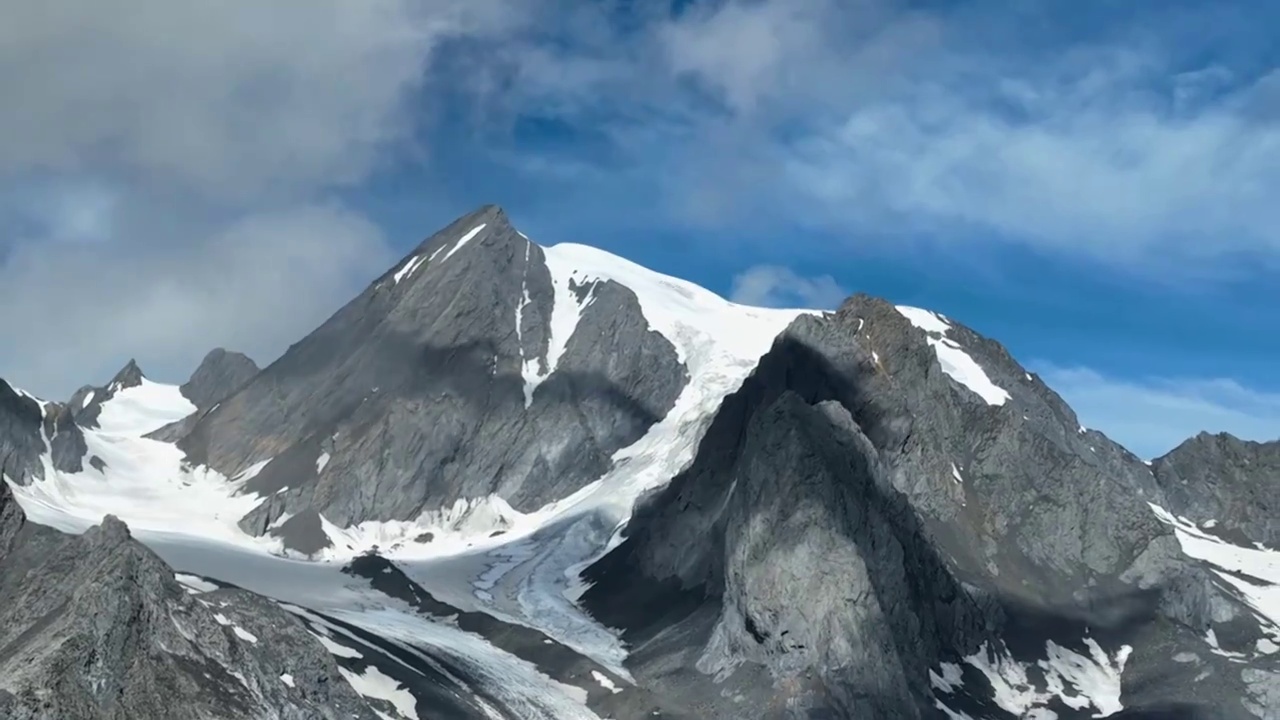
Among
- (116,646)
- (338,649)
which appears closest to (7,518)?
(116,646)

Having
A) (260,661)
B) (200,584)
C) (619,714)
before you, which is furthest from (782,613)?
(260,661)

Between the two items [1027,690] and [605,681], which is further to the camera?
[1027,690]

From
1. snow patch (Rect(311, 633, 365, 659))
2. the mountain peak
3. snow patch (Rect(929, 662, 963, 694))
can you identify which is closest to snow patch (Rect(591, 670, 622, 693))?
snow patch (Rect(311, 633, 365, 659))

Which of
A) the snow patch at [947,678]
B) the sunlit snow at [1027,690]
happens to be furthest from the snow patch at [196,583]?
the sunlit snow at [1027,690]

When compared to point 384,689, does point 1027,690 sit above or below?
above

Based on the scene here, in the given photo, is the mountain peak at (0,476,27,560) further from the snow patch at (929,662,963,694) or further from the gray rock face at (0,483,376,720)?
the snow patch at (929,662,963,694)

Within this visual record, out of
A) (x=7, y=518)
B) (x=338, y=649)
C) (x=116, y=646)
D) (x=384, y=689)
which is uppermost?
(x=7, y=518)

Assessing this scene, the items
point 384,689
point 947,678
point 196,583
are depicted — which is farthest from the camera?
point 947,678

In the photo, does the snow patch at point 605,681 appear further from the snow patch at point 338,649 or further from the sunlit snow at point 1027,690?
the sunlit snow at point 1027,690

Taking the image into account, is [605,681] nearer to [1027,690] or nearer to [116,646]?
[1027,690]
